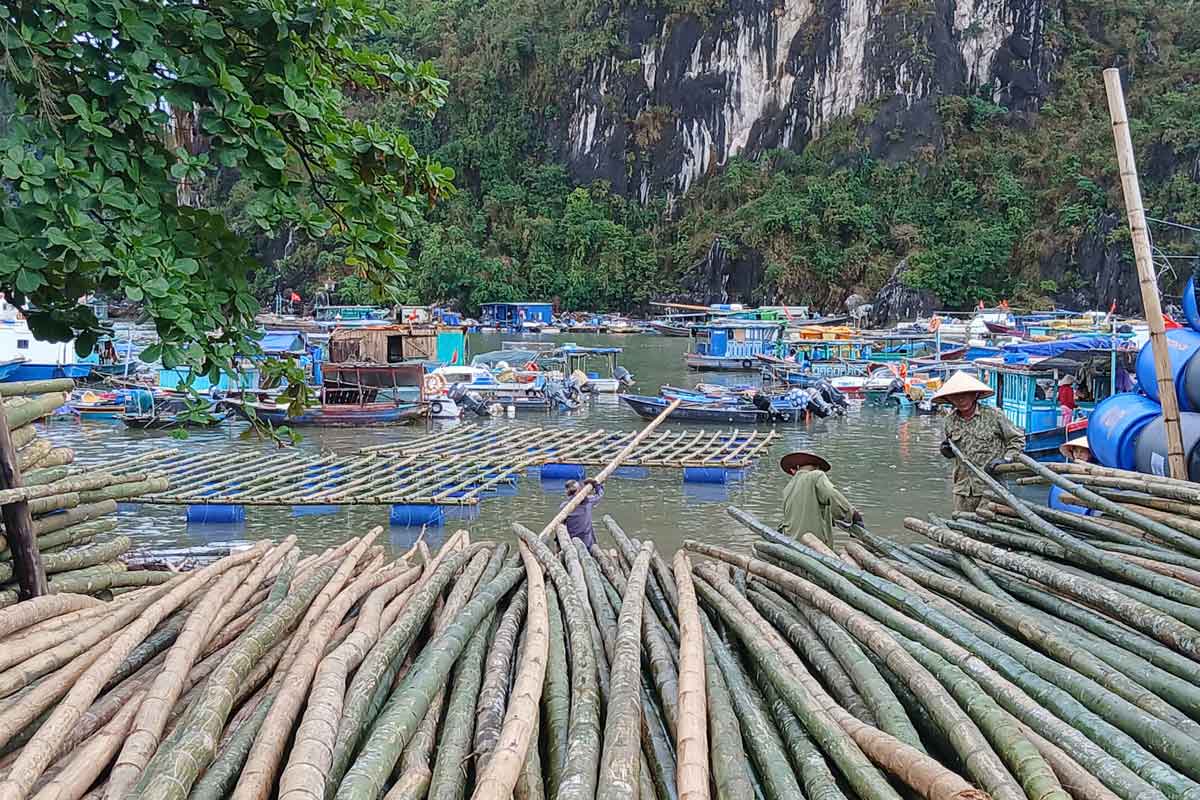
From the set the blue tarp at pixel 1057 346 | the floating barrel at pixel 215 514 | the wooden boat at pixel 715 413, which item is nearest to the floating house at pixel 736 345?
the blue tarp at pixel 1057 346

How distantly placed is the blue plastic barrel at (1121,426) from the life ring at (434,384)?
20736 millimetres

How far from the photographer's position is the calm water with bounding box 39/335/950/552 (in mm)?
14180

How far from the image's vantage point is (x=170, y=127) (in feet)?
12.6

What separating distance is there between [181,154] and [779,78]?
75.1 meters

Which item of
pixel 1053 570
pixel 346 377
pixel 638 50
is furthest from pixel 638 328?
pixel 1053 570

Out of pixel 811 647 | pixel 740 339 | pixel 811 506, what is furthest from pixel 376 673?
pixel 740 339

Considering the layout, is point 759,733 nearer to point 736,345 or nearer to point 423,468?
point 423,468

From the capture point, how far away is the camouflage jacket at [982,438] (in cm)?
661

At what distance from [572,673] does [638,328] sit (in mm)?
62251

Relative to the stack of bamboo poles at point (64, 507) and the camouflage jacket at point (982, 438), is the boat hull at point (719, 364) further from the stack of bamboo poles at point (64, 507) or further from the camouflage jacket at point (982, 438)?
the stack of bamboo poles at point (64, 507)

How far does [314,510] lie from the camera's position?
49.7 ft

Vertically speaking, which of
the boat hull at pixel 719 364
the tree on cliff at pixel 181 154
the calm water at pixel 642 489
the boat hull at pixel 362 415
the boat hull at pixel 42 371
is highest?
the tree on cliff at pixel 181 154

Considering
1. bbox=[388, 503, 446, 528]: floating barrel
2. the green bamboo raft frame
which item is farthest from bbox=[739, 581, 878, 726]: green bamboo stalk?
bbox=[388, 503, 446, 528]: floating barrel

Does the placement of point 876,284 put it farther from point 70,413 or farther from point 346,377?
point 70,413
